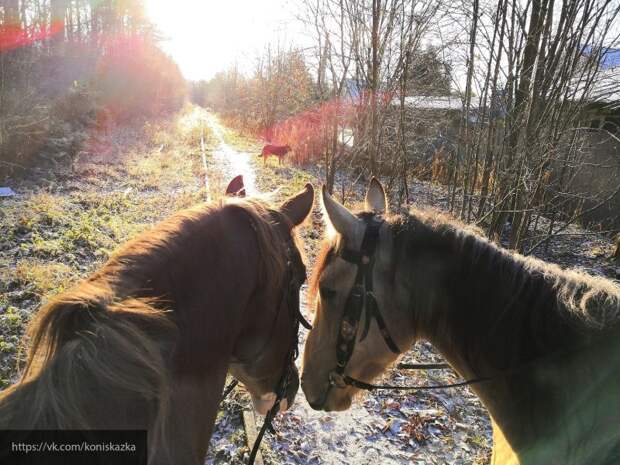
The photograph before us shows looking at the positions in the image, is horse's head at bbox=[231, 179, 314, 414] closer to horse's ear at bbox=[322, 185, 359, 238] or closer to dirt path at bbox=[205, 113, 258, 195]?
horse's ear at bbox=[322, 185, 359, 238]

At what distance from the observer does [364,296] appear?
6.72 ft

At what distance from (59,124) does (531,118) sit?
16615mm

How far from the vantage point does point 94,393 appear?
974mm

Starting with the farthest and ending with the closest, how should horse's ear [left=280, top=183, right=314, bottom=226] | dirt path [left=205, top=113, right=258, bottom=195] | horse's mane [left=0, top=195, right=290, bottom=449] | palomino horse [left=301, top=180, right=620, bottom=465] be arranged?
dirt path [left=205, top=113, right=258, bottom=195] → horse's ear [left=280, top=183, right=314, bottom=226] → palomino horse [left=301, top=180, right=620, bottom=465] → horse's mane [left=0, top=195, right=290, bottom=449]

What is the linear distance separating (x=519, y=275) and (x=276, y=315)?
110 centimetres

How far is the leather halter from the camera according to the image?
2002mm

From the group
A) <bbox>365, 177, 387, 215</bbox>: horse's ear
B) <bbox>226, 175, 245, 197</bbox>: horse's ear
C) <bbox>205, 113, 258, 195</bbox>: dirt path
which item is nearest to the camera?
<bbox>226, 175, 245, 197</bbox>: horse's ear

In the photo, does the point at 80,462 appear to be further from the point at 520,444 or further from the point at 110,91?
the point at 110,91

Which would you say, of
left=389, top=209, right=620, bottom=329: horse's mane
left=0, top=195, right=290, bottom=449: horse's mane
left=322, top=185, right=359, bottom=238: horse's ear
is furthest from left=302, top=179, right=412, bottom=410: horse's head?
left=0, top=195, right=290, bottom=449: horse's mane

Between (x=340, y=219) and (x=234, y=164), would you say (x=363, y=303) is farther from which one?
(x=234, y=164)

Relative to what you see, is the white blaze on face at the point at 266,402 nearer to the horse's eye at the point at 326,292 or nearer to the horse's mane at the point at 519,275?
the horse's eye at the point at 326,292

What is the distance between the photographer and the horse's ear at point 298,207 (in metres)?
1.95

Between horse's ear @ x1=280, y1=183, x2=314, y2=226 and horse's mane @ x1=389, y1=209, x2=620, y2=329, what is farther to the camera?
horse's ear @ x1=280, y1=183, x2=314, y2=226

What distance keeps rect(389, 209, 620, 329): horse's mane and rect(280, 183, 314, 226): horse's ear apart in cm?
44
